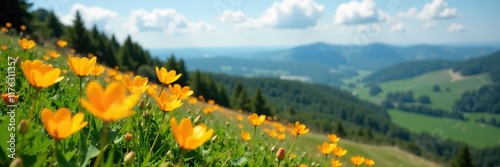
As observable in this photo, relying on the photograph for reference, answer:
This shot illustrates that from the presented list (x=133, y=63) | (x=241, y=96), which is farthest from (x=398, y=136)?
(x=133, y=63)

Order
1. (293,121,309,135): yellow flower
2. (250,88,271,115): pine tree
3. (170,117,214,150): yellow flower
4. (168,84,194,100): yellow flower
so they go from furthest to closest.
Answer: (250,88,271,115): pine tree
(293,121,309,135): yellow flower
(168,84,194,100): yellow flower
(170,117,214,150): yellow flower

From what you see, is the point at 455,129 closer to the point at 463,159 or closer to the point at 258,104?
the point at 463,159

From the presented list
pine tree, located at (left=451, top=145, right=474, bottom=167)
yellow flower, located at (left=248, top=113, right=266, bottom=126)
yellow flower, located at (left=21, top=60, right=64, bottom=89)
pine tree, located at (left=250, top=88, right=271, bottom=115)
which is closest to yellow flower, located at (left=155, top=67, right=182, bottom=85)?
yellow flower, located at (left=248, top=113, right=266, bottom=126)

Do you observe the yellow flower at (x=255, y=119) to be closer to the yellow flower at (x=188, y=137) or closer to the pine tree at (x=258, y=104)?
the yellow flower at (x=188, y=137)

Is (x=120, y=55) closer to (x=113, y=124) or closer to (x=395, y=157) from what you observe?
(x=395, y=157)

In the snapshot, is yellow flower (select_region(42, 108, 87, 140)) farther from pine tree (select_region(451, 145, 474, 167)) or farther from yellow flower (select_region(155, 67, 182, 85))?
pine tree (select_region(451, 145, 474, 167))
